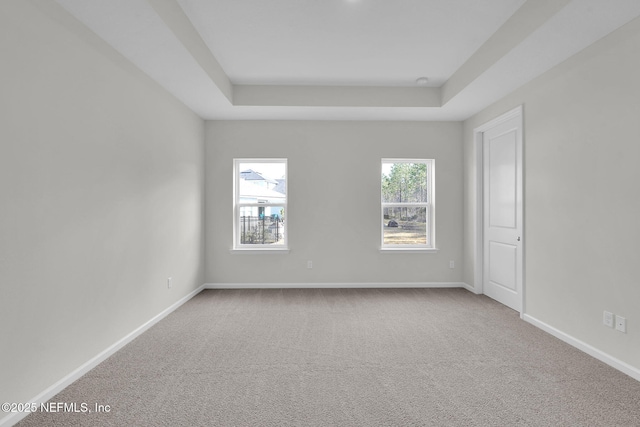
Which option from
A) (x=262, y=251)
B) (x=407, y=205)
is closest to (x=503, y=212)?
(x=407, y=205)

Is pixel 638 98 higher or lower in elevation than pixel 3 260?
higher

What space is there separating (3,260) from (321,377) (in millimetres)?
1991

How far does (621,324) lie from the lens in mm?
2492

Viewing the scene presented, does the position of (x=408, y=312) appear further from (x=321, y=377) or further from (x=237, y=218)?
(x=237, y=218)

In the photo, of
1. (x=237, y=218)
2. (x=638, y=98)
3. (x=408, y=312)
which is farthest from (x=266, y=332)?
(x=638, y=98)

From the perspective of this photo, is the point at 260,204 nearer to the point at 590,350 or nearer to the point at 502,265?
the point at 502,265

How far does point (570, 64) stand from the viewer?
295cm

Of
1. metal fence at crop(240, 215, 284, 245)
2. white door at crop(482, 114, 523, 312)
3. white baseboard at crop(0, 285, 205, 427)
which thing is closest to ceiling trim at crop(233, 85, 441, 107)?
white door at crop(482, 114, 523, 312)

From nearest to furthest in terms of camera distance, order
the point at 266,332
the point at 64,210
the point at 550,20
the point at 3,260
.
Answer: the point at 3,260
the point at 64,210
the point at 550,20
the point at 266,332

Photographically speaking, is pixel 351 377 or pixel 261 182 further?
pixel 261 182

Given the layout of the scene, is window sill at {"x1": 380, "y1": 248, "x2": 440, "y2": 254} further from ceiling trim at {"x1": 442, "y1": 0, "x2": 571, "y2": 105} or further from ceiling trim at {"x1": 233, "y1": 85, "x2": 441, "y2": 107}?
ceiling trim at {"x1": 442, "y1": 0, "x2": 571, "y2": 105}

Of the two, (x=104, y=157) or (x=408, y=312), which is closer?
(x=104, y=157)

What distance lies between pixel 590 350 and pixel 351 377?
1983 mm

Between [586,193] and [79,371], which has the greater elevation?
[586,193]
